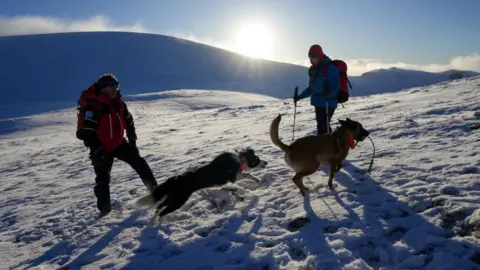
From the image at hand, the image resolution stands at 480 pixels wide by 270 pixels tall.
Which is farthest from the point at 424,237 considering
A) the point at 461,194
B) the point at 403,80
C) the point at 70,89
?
the point at 403,80

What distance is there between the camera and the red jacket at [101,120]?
644 centimetres

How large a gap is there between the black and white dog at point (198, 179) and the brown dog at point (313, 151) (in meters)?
1.12

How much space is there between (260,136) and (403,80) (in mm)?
154387

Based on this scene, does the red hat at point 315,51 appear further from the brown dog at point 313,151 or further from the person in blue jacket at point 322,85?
the brown dog at point 313,151

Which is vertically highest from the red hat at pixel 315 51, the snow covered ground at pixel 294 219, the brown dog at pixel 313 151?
the red hat at pixel 315 51

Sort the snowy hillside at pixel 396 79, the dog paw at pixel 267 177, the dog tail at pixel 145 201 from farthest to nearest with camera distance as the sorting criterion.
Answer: the snowy hillside at pixel 396 79, the dog paw at pixel 267 177, the dog tail at pixel 145 201

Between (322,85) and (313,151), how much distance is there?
2107 millimetres

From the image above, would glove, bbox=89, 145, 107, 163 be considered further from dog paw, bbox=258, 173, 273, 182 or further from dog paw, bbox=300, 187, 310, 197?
dog paw, bbox=300, 187, 310, 197

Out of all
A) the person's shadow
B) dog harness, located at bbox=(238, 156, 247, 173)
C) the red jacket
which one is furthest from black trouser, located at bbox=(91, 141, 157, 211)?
the person's shadow

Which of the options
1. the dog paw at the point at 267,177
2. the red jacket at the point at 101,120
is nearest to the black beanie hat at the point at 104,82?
the red jacket at the point at 101,120

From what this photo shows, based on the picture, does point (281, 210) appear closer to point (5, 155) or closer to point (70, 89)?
point (5, 155)

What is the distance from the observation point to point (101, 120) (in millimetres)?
6711

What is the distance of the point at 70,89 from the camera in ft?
321

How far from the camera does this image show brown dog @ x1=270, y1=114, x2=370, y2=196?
6684 mm
